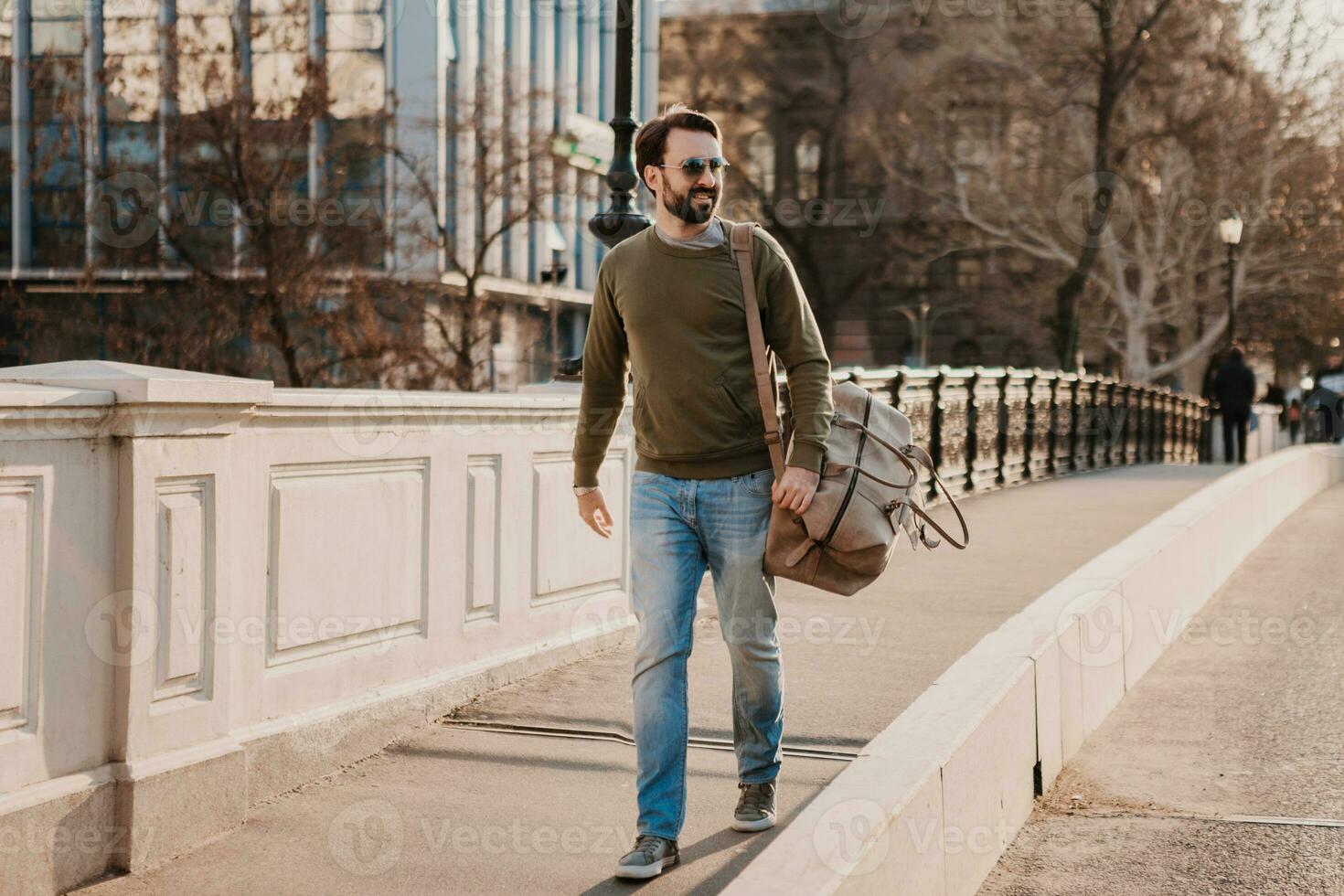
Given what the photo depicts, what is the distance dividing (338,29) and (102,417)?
119 ft

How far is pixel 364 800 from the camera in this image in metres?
5.17

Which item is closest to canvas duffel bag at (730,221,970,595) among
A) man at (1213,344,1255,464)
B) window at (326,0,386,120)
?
man at (1213,344,1255,464)

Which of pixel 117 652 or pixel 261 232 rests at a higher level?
pixel 261 232

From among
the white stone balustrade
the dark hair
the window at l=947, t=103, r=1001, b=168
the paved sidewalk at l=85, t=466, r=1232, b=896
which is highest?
the window at l=947, t=103, r=1001, b=168

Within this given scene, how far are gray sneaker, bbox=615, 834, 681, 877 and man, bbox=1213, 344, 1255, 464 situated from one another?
75.1 ft

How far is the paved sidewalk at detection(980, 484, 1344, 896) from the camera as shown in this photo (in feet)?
16.2

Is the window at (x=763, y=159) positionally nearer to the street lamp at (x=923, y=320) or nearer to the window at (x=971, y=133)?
the street lamp at (x=923, y=320)

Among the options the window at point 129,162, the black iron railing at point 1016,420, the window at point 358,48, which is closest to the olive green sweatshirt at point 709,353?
the black iron railing at point 1016,420

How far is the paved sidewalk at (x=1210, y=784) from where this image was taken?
495cm

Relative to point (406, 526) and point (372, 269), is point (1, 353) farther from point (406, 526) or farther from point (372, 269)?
point (406, 526)

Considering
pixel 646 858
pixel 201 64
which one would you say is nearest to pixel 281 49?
pixel 201 64

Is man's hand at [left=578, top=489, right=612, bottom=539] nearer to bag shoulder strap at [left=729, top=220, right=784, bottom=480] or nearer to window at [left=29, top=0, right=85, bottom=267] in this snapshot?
bag shoulder strap at [left=729, top=220, right=784, bottom=480]

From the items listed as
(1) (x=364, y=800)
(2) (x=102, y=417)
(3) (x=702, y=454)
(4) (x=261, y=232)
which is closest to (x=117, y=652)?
(2) (x=102, y=417)

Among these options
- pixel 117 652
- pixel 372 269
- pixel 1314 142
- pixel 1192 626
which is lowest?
pixel 1192 626
